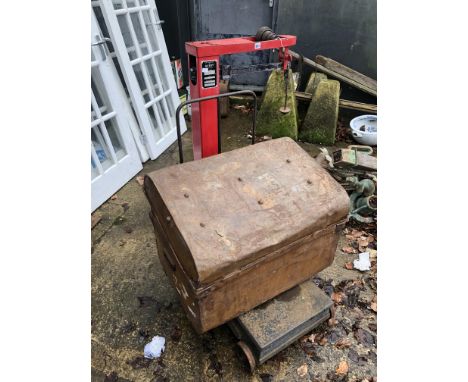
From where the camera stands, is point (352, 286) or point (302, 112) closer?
point (352, 286)

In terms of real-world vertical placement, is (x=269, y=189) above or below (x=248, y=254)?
above

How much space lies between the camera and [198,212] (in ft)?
6.26

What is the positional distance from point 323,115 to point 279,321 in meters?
4.16

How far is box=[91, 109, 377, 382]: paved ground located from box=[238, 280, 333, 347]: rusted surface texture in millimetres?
361

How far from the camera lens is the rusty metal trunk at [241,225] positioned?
5.99 feet

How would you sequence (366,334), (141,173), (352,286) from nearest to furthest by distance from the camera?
(366,334)
(352,286)
(141,173)

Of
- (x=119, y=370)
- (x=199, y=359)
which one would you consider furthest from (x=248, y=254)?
(x=119, y=370)

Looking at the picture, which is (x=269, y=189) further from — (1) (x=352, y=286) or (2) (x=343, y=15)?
(2) (x=343, y=15)

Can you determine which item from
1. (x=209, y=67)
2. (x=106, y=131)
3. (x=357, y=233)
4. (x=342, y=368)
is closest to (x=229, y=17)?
(x=106, y=131)

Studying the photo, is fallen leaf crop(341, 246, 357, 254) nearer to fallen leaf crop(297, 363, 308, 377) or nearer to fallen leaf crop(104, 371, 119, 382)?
fallen leaf crop(297, 363, 308, 377)

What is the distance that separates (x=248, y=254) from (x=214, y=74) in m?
1.92

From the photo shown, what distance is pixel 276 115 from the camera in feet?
18.5

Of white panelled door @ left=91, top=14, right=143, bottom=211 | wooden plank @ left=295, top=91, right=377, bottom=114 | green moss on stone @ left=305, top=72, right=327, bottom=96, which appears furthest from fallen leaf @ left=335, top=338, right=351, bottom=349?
green moss on stone @ left=305, top=72, right=327, bottom=96

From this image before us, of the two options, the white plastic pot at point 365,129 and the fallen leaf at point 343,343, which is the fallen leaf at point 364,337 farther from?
the white plastic pot at point 365,129
